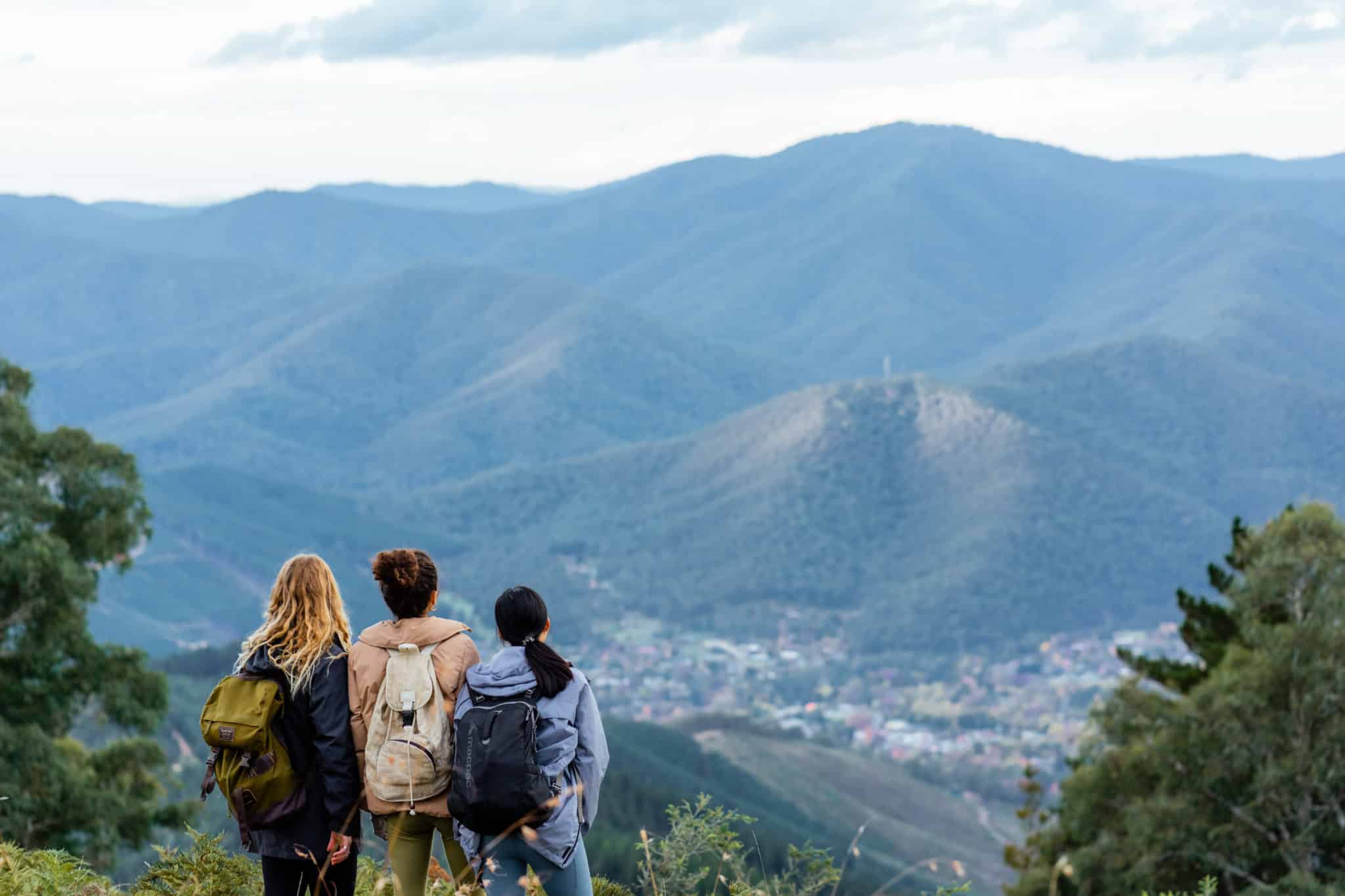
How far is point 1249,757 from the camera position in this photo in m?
18.7

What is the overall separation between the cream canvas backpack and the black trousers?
32 cm

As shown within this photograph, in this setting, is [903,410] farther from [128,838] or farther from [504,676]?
[504,676]

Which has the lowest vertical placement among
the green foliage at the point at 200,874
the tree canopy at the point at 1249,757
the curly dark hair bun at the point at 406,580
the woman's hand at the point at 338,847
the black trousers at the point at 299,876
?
the tree canopy at the point at 1249,757

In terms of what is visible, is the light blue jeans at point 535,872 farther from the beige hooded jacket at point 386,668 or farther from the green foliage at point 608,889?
the green foliage at point 608,889

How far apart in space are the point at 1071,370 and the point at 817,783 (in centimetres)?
12656

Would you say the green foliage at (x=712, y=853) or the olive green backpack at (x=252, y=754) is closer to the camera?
the olive green backpack at (x=252, y=754)

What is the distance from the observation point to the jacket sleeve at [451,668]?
4.76 meters

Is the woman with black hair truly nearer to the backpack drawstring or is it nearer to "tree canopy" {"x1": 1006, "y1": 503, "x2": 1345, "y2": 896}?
the backpack drawstring

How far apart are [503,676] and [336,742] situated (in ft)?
2.07

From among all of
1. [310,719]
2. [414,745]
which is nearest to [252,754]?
[310,719]

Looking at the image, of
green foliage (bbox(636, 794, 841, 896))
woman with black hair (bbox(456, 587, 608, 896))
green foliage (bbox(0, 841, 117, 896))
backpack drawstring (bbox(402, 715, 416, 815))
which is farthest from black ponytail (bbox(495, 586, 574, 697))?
green foliage (bbox(0, 841, 117, 896))

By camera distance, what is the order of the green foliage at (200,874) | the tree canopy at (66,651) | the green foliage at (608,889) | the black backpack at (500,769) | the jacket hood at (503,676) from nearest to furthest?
the black backpack at (500,769)
the jacket hood at (503,676)
the green foliage at (200,874)
the green foliage at (608,889)
the tree canopy at (66,651)

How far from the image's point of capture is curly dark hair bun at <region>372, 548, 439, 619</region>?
15.5 feet

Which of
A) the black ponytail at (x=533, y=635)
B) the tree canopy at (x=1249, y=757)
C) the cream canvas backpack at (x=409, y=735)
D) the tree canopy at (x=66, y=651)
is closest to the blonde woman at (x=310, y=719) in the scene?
the cream canvas backpack at (x=409, y=735)
